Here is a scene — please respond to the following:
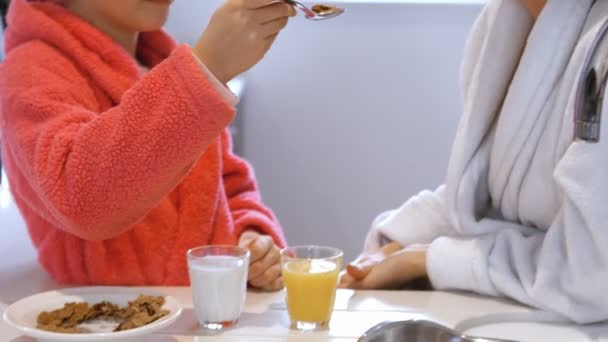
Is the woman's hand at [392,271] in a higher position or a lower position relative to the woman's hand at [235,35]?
lower

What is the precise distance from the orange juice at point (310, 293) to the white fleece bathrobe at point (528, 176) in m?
0.18

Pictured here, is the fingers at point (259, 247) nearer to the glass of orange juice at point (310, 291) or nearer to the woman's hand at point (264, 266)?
the woman's hand at point (264, 266)

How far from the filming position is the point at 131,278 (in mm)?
991

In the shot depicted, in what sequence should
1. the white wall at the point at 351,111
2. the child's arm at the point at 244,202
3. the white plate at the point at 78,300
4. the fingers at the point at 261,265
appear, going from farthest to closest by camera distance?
the white wall at the point at 351,111
the child's arm at the point at 244,202
the fingers at the point at 261,265
the white plate at the point at 78,300

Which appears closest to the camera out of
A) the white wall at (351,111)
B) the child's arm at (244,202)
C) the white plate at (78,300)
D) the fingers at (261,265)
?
the white plate at (78,300)

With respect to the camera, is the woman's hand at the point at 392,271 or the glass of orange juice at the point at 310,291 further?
the woman's hand at the point at 392,271

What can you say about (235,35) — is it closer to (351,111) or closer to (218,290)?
(218,290)

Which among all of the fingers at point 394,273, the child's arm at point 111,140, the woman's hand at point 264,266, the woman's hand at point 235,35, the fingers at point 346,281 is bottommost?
the fingers at point 346,281

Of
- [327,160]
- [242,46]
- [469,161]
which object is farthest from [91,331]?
[327,160]

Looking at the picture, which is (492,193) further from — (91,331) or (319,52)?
(319,52)

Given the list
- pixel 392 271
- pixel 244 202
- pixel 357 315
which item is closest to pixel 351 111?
pixel 244 202

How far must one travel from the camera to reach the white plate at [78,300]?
752mm

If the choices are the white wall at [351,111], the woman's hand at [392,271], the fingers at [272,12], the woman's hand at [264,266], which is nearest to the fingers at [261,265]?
the woman's hand at [264,266]

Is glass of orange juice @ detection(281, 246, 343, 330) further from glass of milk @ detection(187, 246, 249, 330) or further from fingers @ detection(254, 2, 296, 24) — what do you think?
fingers @ detection(254, 2, 296, 24)
